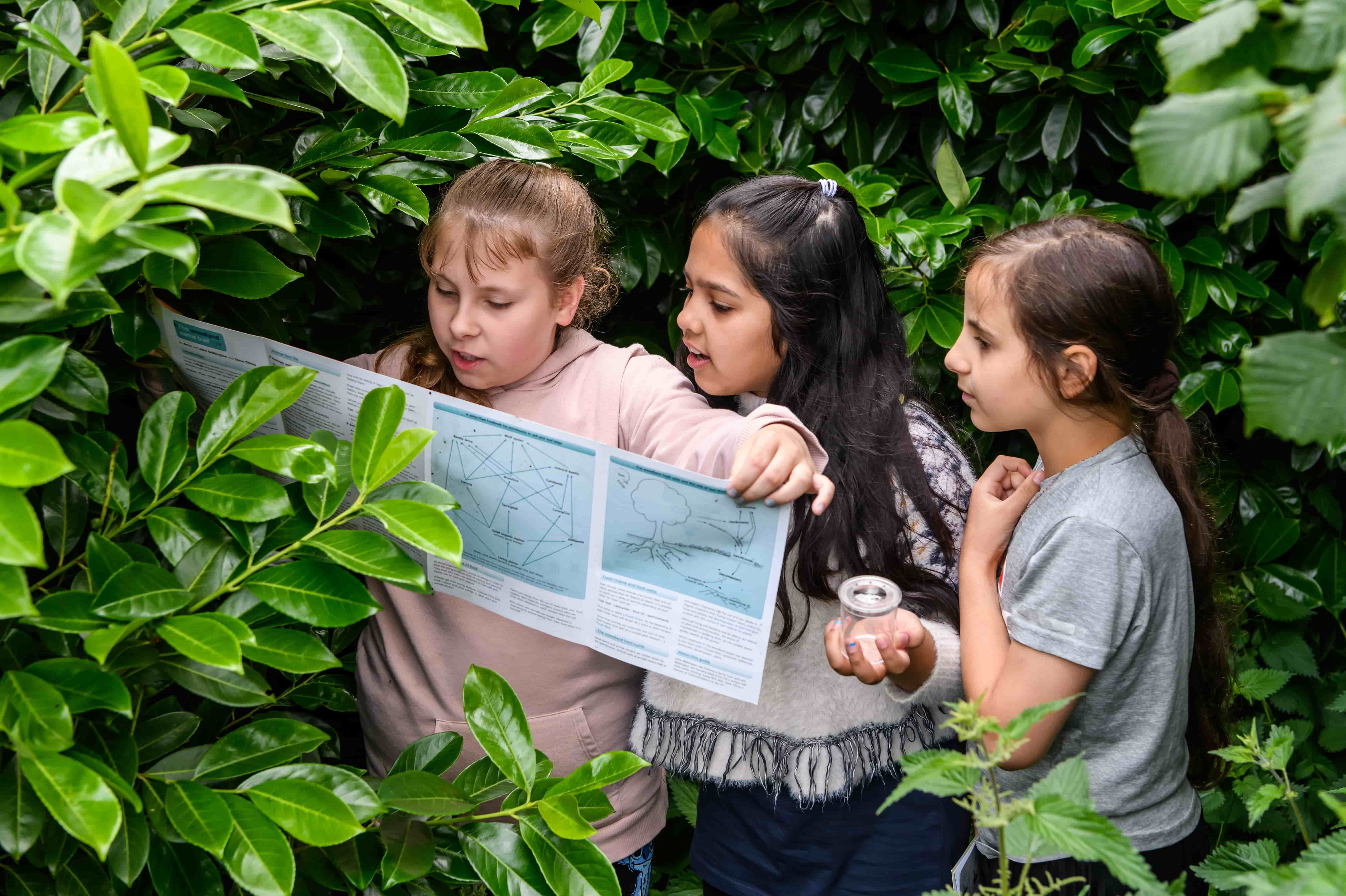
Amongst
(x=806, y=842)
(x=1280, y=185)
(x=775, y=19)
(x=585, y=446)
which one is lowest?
(x=806, y=842)

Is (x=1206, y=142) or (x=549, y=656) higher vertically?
(x=1206, y=142)

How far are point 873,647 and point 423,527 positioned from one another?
56 cm

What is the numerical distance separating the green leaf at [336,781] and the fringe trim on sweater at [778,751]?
55 cm

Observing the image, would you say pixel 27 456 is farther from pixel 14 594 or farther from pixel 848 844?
pixel 848 844

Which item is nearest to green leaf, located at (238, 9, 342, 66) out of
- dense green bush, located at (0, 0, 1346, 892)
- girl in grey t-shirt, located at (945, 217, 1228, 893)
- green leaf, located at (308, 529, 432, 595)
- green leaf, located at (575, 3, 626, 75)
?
dense green bush, located at (0, 0, 1346, 892)

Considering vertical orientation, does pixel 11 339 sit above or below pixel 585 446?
above

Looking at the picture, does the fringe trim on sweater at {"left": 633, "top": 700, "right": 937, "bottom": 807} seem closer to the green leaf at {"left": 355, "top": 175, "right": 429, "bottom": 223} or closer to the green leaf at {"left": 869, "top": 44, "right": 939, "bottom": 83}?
the green leaf at {"left": 355, "top": 175, "right": 429, "bottom": 223}

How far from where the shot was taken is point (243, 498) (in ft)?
2.87

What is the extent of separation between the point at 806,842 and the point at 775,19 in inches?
58.5

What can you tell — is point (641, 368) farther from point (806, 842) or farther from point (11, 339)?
point (11, 339)

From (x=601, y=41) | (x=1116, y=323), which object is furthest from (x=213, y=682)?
(x=601, y=41)

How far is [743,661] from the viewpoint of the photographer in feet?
3.58

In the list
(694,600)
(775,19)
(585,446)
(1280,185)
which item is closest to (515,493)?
(585,446)

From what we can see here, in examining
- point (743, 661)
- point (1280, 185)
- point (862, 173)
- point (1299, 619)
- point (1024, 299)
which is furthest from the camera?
point (1299, 619)
